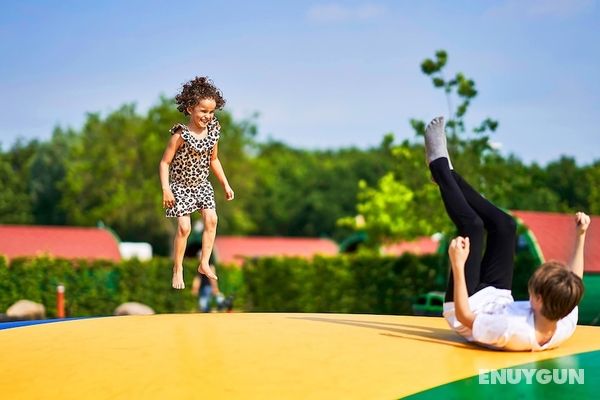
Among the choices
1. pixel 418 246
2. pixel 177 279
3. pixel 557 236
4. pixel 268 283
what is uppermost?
pixel 177 279

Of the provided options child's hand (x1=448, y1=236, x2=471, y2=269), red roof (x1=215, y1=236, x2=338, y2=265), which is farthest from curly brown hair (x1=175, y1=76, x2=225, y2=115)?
red roof (x1=215, y1=236, x2=338, y2=265)

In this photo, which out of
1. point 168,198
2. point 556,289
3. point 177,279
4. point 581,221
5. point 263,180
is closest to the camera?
point 556,289

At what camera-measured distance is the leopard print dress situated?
704 centimetres

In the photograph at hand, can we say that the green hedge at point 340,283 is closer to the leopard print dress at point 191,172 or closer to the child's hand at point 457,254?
the leopard print dress at point 191,172

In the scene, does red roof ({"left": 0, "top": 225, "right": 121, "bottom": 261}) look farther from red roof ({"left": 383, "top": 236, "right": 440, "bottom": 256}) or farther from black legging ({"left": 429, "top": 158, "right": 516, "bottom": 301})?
black legging ({"left": 429, "top": 158, "right": 516, "bottom": 301})

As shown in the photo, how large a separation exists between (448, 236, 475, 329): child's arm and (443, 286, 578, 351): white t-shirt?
5cm

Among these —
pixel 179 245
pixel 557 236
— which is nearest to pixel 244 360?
pixel 179 245

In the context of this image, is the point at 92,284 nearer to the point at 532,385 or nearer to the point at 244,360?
the point at 244,360

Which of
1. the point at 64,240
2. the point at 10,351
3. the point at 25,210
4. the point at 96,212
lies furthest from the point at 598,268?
the point at 25,210

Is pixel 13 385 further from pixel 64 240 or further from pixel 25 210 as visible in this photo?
pixel 25 210

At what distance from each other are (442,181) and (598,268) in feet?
40.0

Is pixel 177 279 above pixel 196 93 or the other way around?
the other way around

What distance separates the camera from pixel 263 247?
42906 millimetres

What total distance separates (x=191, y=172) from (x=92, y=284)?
1617 cm
